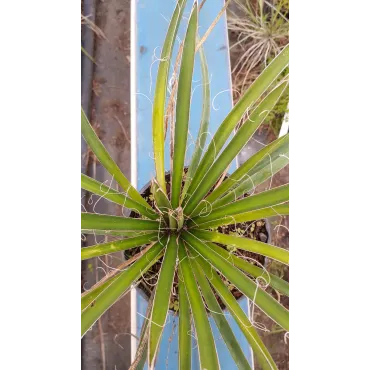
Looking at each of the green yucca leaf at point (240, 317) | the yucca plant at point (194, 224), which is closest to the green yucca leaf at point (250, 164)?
the yucca plant at point (194, 224)

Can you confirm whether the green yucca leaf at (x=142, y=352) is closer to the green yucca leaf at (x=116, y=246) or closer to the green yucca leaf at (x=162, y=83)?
the green yucca leaf at (x=116, y=246)

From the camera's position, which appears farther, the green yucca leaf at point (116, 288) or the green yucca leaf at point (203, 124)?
the green yucca leaf at point (203, 124)

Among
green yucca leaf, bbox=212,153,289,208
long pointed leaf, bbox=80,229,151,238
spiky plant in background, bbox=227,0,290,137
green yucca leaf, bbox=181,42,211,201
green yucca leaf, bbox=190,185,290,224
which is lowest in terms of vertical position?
long pointed leaf, bbox=80,229,151,238

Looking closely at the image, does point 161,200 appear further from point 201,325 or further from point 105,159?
point 201,325

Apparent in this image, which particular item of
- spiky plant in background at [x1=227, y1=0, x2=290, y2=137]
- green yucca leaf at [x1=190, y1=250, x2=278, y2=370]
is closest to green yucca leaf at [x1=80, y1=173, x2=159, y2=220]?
green yucca leaf at [x1=190, y1=250, x2=278, y2=370]

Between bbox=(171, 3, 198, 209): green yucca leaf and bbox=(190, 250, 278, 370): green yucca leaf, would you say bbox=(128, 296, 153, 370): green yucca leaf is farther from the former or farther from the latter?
bbox=(171, 3, 198, 209): green yucca leaf

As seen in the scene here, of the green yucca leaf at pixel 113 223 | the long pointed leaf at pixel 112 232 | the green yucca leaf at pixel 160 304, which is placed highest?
the green yucca leaf at pixel 113 223

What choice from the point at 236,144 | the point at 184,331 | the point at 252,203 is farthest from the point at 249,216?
the point at 184,331
